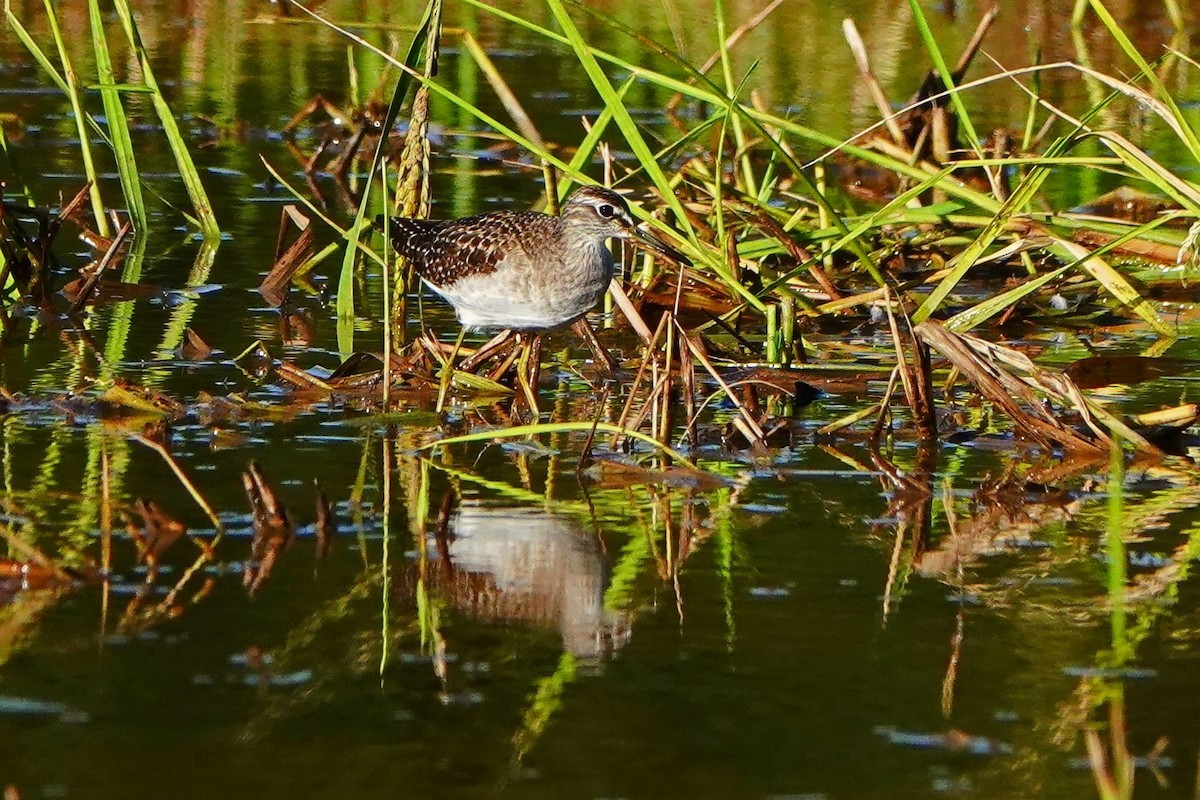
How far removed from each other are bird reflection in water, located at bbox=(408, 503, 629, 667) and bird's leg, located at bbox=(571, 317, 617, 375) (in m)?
1.91

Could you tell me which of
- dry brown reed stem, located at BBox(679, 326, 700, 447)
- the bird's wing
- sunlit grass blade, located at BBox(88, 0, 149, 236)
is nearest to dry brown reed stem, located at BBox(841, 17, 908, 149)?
the bird's wing

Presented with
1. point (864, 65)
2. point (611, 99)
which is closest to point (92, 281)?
point (611, 99)

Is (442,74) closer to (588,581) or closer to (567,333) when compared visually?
(567,333)

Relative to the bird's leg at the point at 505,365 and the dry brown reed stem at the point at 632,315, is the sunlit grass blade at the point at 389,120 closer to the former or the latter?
the bird's leg at the point at 505,365

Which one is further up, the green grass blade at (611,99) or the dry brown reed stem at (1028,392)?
the green grass blade at (611,99)

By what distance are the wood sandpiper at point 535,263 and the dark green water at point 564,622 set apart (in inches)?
14.3

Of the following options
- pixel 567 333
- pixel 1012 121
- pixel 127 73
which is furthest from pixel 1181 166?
pixel 127 73

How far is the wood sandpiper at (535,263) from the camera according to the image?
6.96 metres

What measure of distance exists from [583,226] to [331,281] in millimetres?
1893

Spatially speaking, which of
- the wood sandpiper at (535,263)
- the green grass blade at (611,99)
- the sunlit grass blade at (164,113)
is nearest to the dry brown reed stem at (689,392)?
the green grass blade at (611,99)

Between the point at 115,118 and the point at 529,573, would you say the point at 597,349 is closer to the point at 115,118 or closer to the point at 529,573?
the point at 115,118

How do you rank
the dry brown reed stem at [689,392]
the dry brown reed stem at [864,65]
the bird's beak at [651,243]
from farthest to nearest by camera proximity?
the dry brown reed stem at [864,65]
the bird's beak at [651,243]
the dry brown reed stem at [689,392]

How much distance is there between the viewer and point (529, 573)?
15.8ft

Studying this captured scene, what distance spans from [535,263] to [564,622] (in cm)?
270
